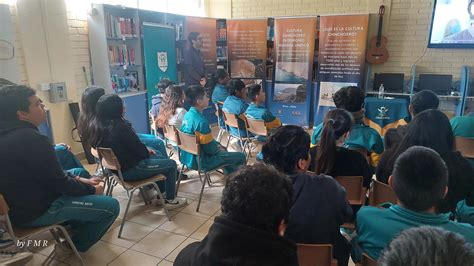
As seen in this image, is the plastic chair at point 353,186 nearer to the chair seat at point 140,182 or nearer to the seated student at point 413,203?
the seated student at point 413,203

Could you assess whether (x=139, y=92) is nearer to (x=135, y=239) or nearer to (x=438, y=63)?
(x=135, y=239)

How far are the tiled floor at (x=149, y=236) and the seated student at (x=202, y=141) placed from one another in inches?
16.2

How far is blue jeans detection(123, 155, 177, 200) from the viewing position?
2.75 meters

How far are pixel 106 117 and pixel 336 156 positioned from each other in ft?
5.99

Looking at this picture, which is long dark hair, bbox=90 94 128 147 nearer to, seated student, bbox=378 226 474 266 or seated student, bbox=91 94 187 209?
seated student, bbox=91 94 187 209

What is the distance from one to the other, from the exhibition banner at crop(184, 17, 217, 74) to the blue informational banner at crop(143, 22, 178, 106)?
0.41 meters

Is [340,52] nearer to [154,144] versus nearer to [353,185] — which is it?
[154,144]

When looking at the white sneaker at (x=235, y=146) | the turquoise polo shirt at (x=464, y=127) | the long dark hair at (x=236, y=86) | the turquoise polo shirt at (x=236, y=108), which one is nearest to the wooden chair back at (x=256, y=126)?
the turquoise polo shirt at (x=236, y=108)

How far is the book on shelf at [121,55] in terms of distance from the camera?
4609mm

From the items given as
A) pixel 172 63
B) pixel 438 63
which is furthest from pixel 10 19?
pixel 438 63

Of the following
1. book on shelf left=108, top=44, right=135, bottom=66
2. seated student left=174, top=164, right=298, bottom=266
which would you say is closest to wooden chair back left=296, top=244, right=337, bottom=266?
seated student left=174, top=164, right=298, bottom=266

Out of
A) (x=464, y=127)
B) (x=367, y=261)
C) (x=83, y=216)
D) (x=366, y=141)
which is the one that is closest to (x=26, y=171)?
(x=83, y=216)

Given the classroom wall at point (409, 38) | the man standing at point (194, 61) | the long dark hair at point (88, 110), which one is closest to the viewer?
the long dark hair at point (88, 110)

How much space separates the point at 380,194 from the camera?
6.49 feet
